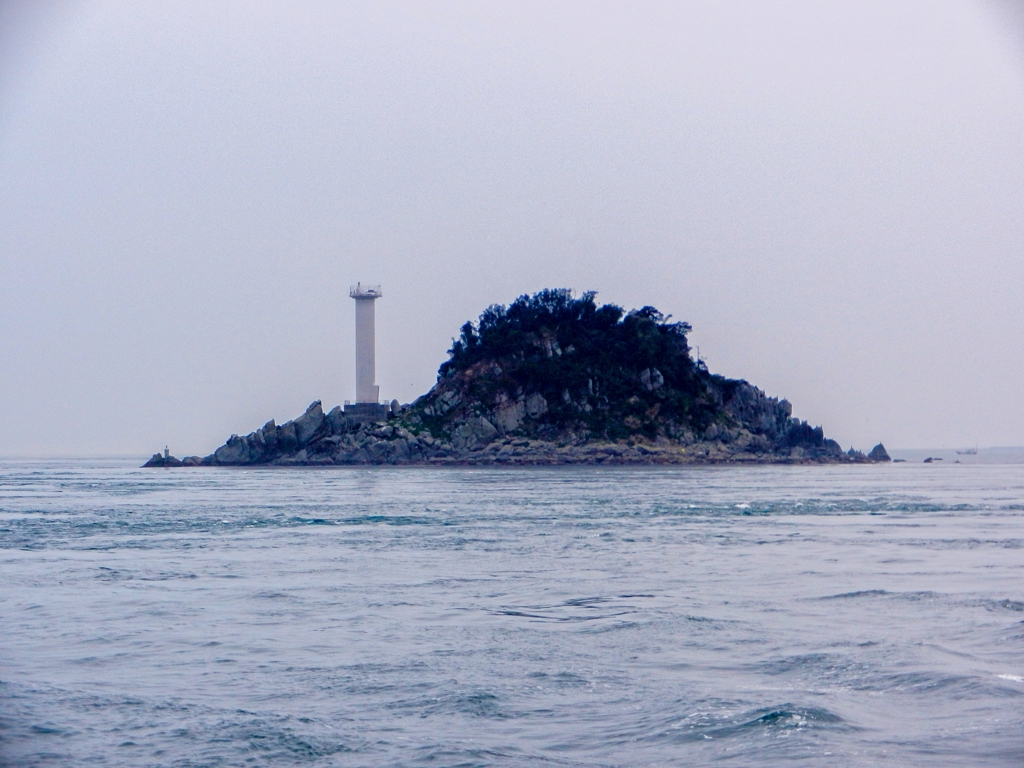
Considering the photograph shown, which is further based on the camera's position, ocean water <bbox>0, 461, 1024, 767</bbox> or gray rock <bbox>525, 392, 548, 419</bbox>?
gray rock <bbox>525, 392, 548, 419</bbox>

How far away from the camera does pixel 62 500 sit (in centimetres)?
4728

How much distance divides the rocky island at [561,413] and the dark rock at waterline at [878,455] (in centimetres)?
953

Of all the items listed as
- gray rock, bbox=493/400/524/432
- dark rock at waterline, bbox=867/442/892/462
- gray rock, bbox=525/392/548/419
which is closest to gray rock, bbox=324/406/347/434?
gray rock, bbox=493/400/524/432

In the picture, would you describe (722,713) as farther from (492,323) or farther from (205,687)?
(492,323)

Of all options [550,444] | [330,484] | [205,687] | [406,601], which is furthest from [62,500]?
[550,444]

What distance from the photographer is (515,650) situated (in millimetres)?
13117

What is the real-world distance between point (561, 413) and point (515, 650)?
319 ft

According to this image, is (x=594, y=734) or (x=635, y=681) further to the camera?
(x=635, y=681)

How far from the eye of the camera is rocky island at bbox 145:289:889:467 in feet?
347

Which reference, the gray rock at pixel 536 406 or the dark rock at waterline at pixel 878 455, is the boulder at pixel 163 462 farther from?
the dark rock at waterline at pixel 878 455

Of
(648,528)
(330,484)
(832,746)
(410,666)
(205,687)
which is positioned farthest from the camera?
(330,484)

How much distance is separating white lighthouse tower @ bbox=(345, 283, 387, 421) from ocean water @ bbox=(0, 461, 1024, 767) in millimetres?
79012

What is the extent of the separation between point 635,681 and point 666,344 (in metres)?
113

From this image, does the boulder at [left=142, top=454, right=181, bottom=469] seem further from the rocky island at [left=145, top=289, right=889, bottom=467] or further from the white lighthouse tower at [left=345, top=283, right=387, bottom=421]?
the white lighthouse tower at [left=345, top=283, right=387, bottom=421]
